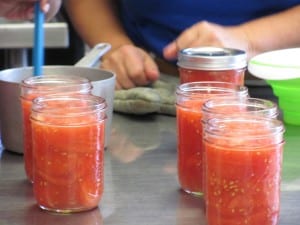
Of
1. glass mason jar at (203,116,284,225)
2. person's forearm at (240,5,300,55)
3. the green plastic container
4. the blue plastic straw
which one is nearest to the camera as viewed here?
glass mason jar at (203,116,284,225)

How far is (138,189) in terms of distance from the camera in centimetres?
83

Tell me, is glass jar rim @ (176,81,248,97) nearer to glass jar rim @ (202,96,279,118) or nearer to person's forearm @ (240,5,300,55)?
glass jar rim @ (202,96,279,118)

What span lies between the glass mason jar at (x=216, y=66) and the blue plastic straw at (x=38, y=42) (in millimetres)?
196

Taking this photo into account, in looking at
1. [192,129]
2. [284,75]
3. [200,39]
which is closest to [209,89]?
[192,129]

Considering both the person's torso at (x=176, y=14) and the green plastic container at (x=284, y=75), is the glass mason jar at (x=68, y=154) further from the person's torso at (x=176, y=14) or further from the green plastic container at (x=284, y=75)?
the person's torso at (x=176, y=14)

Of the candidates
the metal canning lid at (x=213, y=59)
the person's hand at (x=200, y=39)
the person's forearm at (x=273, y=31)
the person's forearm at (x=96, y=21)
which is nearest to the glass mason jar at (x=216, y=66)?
the metal canning lid at (x=213, y=59)

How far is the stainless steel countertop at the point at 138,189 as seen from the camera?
73cm

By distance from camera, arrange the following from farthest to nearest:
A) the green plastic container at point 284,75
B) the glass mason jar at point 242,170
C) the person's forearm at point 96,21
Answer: the person's forearm at point 96,21 < the green plastic container at point 284,75 < the glass mason jar at point 242,170

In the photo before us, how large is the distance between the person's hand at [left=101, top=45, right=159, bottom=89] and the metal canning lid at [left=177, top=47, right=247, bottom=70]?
27cm

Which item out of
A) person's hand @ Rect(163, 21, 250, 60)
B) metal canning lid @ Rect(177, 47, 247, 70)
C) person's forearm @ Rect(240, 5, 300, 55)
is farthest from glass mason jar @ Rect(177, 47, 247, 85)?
person's forearm @ Rect(240, 5, 300, 55)

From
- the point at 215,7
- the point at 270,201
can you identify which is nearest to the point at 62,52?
the point at 215,7

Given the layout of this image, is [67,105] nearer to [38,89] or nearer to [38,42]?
[38,89]

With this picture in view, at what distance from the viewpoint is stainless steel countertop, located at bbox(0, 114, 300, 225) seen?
2.41 ft

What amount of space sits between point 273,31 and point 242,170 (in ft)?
2.44
